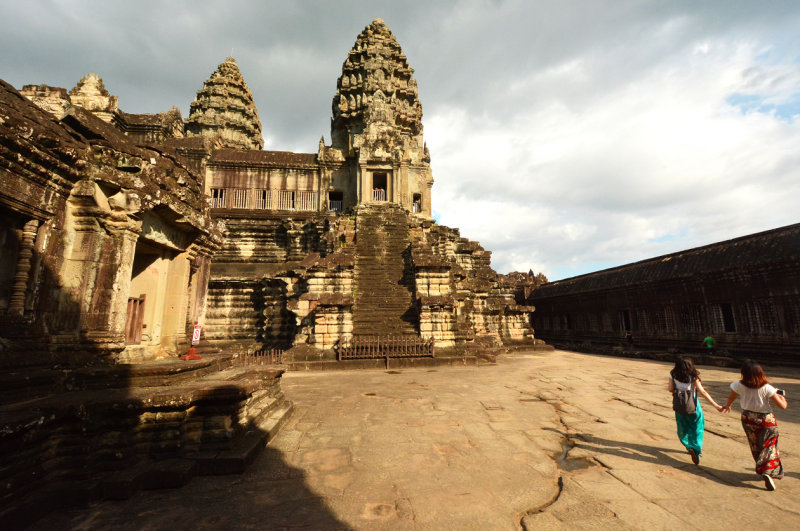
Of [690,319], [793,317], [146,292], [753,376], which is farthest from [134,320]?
[690,319]

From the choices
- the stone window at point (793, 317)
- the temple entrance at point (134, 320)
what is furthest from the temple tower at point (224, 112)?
the stone window at point (793, 317)

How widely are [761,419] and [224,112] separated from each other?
115 feet

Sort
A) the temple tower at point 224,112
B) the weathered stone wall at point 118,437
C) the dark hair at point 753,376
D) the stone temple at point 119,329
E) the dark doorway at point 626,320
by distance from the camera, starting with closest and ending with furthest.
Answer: the weathered stone wall at point 118,437
the stone temple at point 119,329
the dark hair at point 753,376
the dark doorway at point 626,320
the temple tower at point 224,112

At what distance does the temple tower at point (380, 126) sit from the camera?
20.0 metres

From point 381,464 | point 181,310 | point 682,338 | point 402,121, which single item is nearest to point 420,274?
point 181,310

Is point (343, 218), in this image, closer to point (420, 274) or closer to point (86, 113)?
point (420, 274)

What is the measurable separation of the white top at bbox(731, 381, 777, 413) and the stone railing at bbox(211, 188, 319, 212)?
66.0ft

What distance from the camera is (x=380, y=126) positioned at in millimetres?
20672

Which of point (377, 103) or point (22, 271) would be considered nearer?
point (22, 271)

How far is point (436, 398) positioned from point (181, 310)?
5.05 metres

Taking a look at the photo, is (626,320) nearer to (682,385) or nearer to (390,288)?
(390,288)

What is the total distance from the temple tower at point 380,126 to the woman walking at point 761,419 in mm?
17548

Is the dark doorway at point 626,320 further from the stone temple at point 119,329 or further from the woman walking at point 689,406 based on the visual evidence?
the woman walking at point 689,406

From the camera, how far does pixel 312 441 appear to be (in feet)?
14.7
